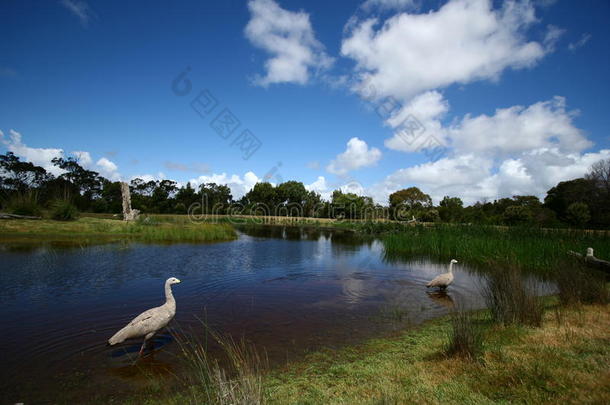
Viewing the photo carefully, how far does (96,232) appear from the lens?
2244 cm

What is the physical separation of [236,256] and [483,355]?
47.8ft

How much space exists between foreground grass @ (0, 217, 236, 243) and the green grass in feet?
49.7

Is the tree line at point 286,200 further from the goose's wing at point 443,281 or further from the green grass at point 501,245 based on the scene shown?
the goose's wing at point 443,281

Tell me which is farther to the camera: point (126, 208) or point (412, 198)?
point (412, 198)

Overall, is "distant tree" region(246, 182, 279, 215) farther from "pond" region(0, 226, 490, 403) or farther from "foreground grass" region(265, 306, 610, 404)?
"foreground grass" region(265, 306, 610, 404)

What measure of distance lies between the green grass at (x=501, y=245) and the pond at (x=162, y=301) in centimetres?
194

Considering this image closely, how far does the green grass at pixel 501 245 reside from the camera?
13.4 m

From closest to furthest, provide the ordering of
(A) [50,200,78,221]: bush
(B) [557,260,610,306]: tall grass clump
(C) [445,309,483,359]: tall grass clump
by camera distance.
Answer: (C) [445,309,483,359]: tall grass clump < (B) [557,260,610,306]: tall grass clump < (A) [50,200,78,221]: bush

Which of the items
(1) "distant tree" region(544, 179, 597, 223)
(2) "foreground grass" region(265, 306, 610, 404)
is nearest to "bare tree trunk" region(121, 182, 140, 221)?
(2) "foreground grass" region(265, 306, 610, 404)

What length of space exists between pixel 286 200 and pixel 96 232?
64199 mm

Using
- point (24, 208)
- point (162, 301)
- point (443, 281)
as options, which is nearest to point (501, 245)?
point (443, 281)

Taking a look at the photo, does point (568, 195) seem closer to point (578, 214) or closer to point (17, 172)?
point (578, 214)

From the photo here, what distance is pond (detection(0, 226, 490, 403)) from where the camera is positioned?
513 centimetres

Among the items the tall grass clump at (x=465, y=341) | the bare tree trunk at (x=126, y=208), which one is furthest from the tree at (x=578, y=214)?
the bare tree trunk at (x=126, y=208)
